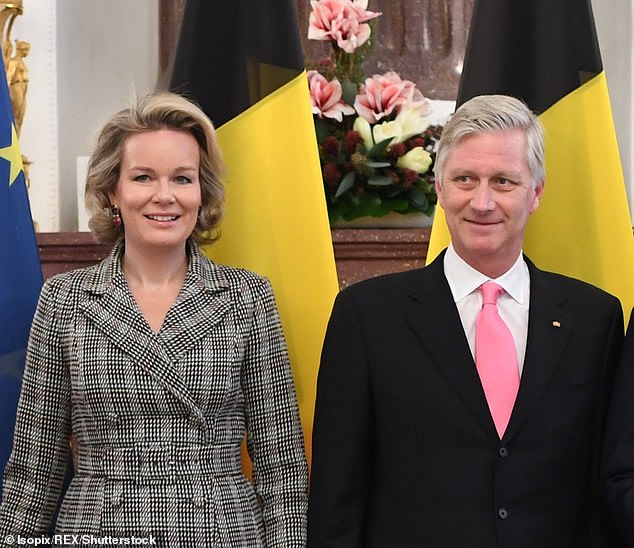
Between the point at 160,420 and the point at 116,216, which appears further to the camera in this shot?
the point at 116,216

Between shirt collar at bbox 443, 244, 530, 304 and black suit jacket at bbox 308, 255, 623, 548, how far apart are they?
27 mm

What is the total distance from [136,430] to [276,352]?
0.30 meters

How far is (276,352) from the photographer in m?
2.19

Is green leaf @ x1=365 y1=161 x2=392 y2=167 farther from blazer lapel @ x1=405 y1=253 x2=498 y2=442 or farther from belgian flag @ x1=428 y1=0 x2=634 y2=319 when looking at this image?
blazer lapel @ x1=405 y1=253 x2=498 y2=442

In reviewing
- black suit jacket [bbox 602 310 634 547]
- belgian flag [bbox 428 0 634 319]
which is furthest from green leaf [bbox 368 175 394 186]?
black suit jacket [bbox 602 310 634 547]

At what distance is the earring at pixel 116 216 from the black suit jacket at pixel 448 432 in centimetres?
48

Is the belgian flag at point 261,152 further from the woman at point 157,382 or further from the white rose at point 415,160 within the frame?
the white rose at point 415,160

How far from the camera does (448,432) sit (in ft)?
6.67

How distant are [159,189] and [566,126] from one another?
936mm

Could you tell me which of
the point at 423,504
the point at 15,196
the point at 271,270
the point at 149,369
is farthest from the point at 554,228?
the point at 15,196

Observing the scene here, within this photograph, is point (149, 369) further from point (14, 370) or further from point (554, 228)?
point (554, 228)

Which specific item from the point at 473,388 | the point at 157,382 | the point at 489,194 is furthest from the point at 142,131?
the point at 473,388

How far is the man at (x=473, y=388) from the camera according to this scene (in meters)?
2.02

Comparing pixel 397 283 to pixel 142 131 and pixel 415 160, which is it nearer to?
pixel 142 131
